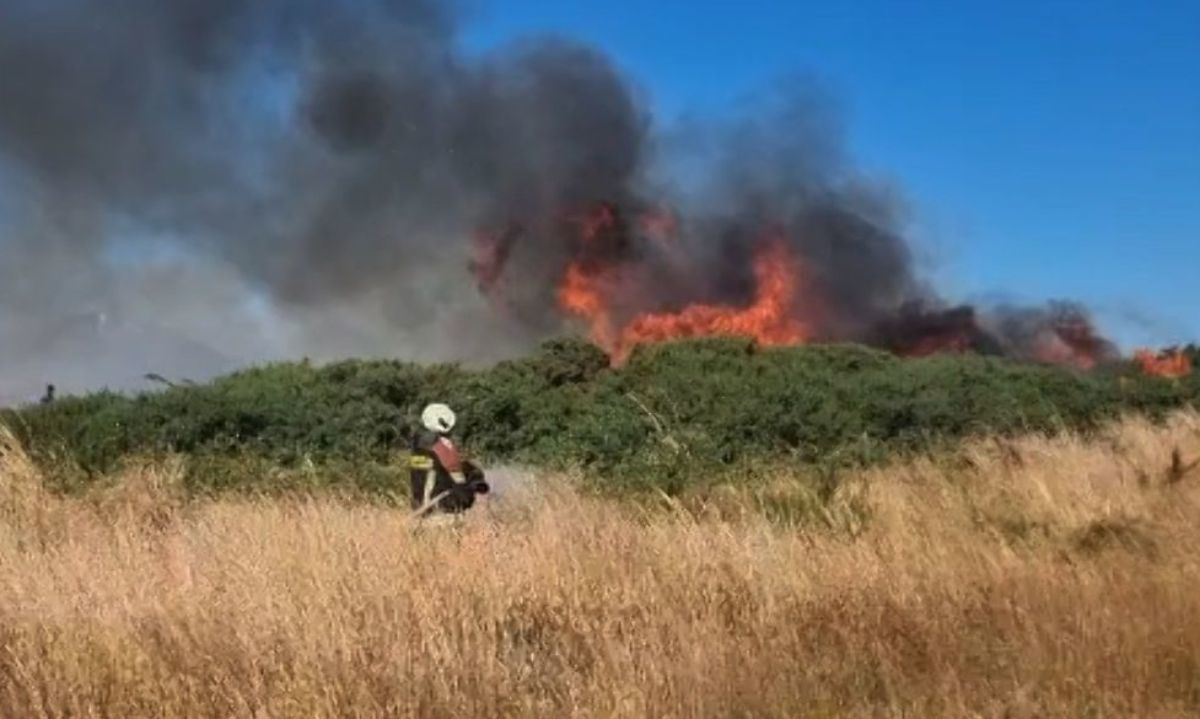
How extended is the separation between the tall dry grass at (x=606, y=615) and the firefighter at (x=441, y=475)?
0.42 meters

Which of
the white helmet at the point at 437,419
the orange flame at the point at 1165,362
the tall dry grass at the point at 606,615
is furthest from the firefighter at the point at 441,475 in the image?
the orange flame at the point at 1165,362

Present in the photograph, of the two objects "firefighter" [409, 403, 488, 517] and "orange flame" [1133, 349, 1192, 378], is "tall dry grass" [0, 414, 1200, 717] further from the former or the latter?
"orange flame" [1133, 349, 1192, 378]

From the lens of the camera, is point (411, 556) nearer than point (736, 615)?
No

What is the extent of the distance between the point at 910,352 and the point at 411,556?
3534cm

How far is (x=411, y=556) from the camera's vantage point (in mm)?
8320

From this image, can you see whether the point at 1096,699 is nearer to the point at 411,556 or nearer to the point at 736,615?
the point at 736,615

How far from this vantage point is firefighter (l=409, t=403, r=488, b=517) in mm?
10766

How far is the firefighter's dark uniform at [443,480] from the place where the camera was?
1077 cm

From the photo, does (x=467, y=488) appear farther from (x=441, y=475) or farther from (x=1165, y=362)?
(x=1165, y=362)

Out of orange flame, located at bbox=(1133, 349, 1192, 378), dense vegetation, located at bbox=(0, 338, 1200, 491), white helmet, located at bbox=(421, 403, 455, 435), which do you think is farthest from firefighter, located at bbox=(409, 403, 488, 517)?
orange flame, located at bbox=(1133, 349, 1192, 378)

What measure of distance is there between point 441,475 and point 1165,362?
31730 mm

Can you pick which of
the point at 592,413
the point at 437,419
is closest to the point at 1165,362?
the point at 592,413

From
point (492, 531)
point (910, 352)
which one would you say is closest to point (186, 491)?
point (492, 531)

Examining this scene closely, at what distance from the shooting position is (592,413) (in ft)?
67.6
